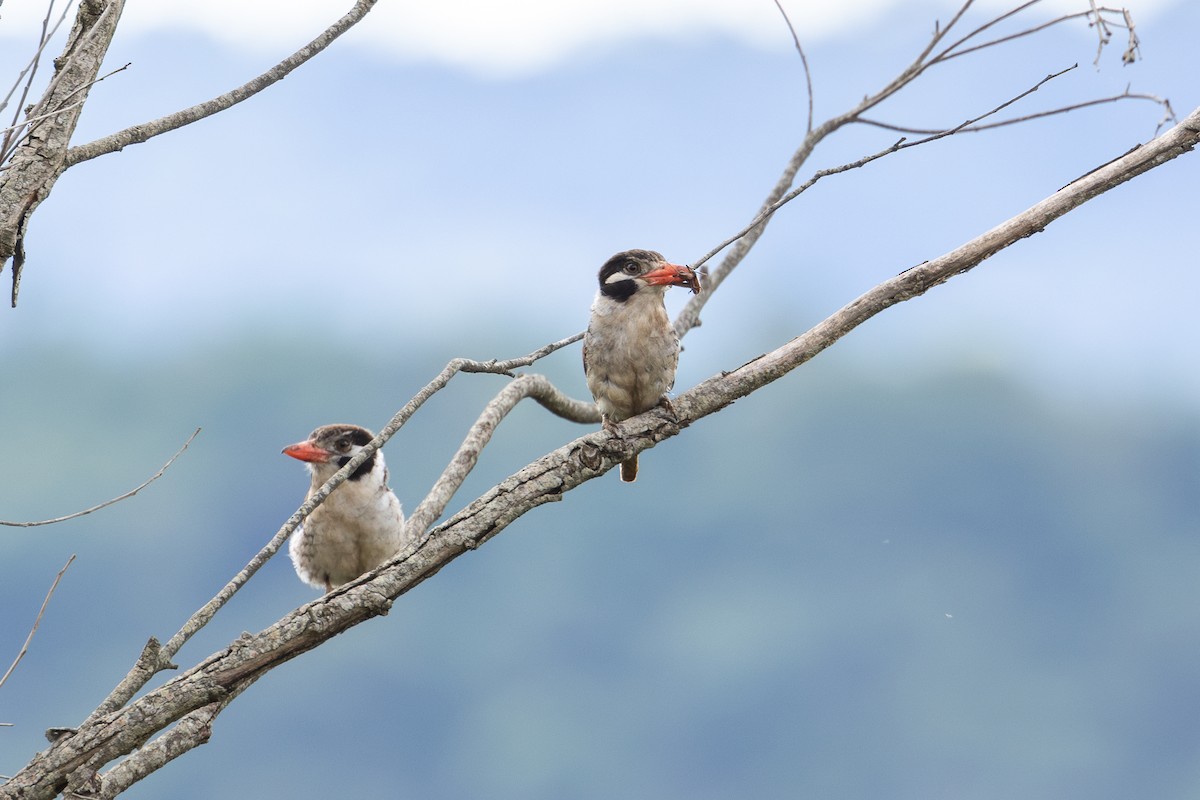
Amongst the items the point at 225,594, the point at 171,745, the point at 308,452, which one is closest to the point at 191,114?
the point at 225,594

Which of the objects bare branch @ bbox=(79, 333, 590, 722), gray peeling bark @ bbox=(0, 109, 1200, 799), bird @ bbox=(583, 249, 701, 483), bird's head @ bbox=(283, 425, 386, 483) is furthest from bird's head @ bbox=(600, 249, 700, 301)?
bird's head @ bbox=(283, 425, 386, 483)

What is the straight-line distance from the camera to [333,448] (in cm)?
683

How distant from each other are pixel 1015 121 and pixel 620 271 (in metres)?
1.95

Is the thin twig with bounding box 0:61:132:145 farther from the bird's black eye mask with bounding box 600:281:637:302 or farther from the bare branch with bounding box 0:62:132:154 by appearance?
the bird's black eye mask with bounding box 600:281:637:302

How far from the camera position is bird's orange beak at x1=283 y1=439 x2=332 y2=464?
261 inches

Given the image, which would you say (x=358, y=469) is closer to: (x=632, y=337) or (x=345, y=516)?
(x=345, y=516)

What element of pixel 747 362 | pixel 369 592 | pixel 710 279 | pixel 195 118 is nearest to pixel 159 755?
pixel 369 592

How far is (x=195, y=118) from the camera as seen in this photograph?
15.0ft

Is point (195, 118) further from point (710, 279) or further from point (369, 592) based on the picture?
point (710, 279)

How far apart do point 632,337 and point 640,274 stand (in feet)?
0.98

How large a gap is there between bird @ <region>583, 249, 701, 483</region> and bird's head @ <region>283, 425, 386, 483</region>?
1758 millimetres

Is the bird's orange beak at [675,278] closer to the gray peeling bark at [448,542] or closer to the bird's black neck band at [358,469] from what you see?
the gray peeling bark at [448,542]

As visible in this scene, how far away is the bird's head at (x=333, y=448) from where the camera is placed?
6.77 m

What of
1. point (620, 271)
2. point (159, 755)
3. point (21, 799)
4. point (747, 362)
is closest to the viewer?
point (21, 799)
